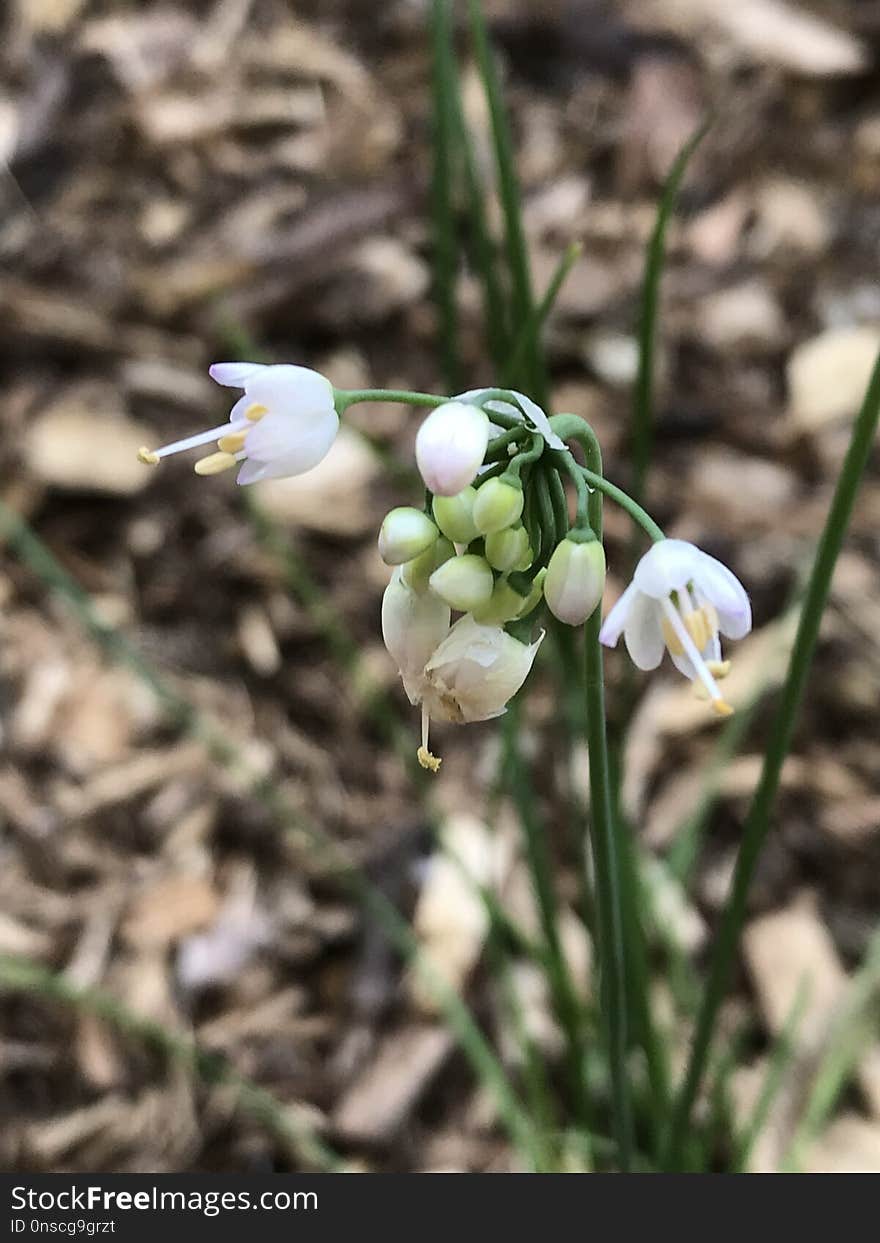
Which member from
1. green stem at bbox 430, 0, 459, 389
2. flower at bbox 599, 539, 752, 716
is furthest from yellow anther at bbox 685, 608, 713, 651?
green stem at bbox 430, 0, 459, 389

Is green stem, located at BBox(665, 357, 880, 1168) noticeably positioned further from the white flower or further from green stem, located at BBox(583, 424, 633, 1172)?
the white flower

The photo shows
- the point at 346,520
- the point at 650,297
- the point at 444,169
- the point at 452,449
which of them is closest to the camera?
the point at 452,449

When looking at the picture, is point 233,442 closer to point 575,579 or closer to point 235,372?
point 235,372

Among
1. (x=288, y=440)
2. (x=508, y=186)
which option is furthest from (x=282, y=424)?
(x=508, y=186)

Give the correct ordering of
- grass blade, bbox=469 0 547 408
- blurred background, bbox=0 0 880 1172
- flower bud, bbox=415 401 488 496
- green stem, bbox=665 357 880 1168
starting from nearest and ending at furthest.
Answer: flower bud, bbox=415 401 488 496 < green stem, bbox=665 357 880 1168 < grass blade, bbox=469 0 547 408 < blurred background, bbox=0 0 880 1172

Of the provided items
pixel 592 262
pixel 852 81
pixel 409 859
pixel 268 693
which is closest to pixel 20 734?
pixel 268 693

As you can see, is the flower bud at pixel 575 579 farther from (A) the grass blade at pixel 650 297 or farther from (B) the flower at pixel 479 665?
(A) the grass blade at pixel 650 297
